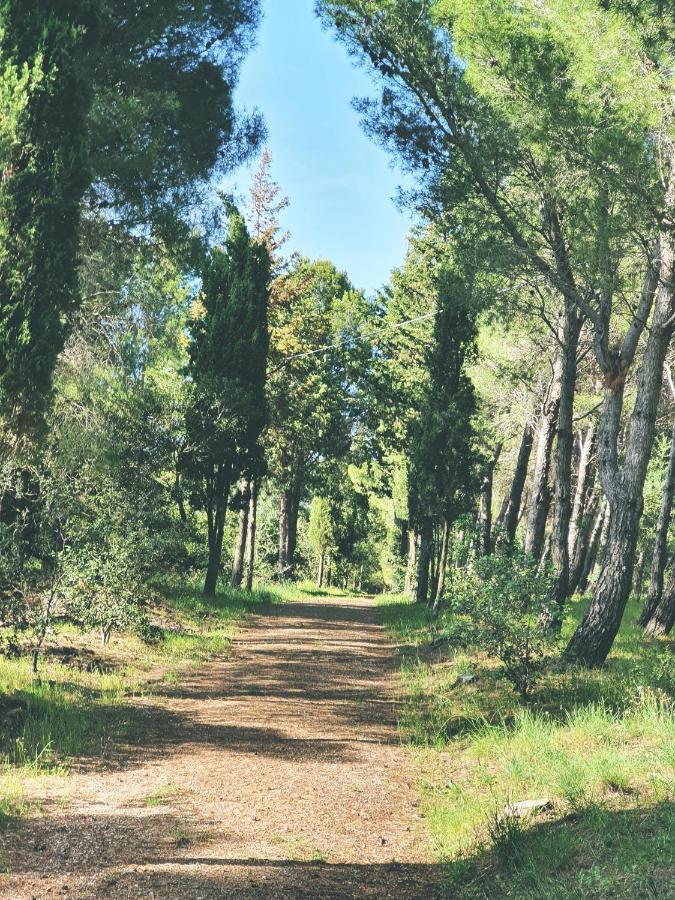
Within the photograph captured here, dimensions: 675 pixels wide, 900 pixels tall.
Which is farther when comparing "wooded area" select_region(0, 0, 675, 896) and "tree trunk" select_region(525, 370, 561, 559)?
"tree trunk" select_region(525, 370, 561, 559)

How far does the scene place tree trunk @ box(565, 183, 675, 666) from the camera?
352 inches

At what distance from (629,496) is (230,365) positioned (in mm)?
11283

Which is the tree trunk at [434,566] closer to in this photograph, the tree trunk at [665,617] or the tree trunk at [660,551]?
the tree trunk at [660,551]

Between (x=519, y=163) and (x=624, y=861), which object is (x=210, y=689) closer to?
(x=624, y=861)

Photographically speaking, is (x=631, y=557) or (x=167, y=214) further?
(x=167, y=214)

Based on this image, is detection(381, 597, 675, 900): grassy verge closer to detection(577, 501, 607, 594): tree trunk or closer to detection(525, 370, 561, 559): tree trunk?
detection(525, 370, 561, 559): tree trunk

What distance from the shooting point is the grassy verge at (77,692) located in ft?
19.3

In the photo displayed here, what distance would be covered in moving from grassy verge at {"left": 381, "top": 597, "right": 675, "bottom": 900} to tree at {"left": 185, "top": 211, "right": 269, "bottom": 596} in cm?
883

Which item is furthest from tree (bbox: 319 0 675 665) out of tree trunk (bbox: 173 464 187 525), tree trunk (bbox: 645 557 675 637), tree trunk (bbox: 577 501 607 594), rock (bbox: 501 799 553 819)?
tree trunk (bbox: 577 501 607 594)

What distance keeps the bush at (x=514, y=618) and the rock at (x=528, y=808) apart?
2872mm

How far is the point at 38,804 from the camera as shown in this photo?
197 inches

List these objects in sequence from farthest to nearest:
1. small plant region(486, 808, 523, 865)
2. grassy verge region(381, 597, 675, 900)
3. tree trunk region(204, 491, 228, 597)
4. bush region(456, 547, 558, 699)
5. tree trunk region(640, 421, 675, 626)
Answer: tree trunk region(204, 491, 228, 597) → tree trunk region(640, 421, 675, 626) → bush region(456, 547, 558, 699) → small plant region(486, 808, 523, 865) → grassy verge region(381, 597, 675, 900)

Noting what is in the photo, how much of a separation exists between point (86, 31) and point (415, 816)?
7.75 metres

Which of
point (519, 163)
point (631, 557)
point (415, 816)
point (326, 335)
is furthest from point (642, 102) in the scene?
point (326, 335)
